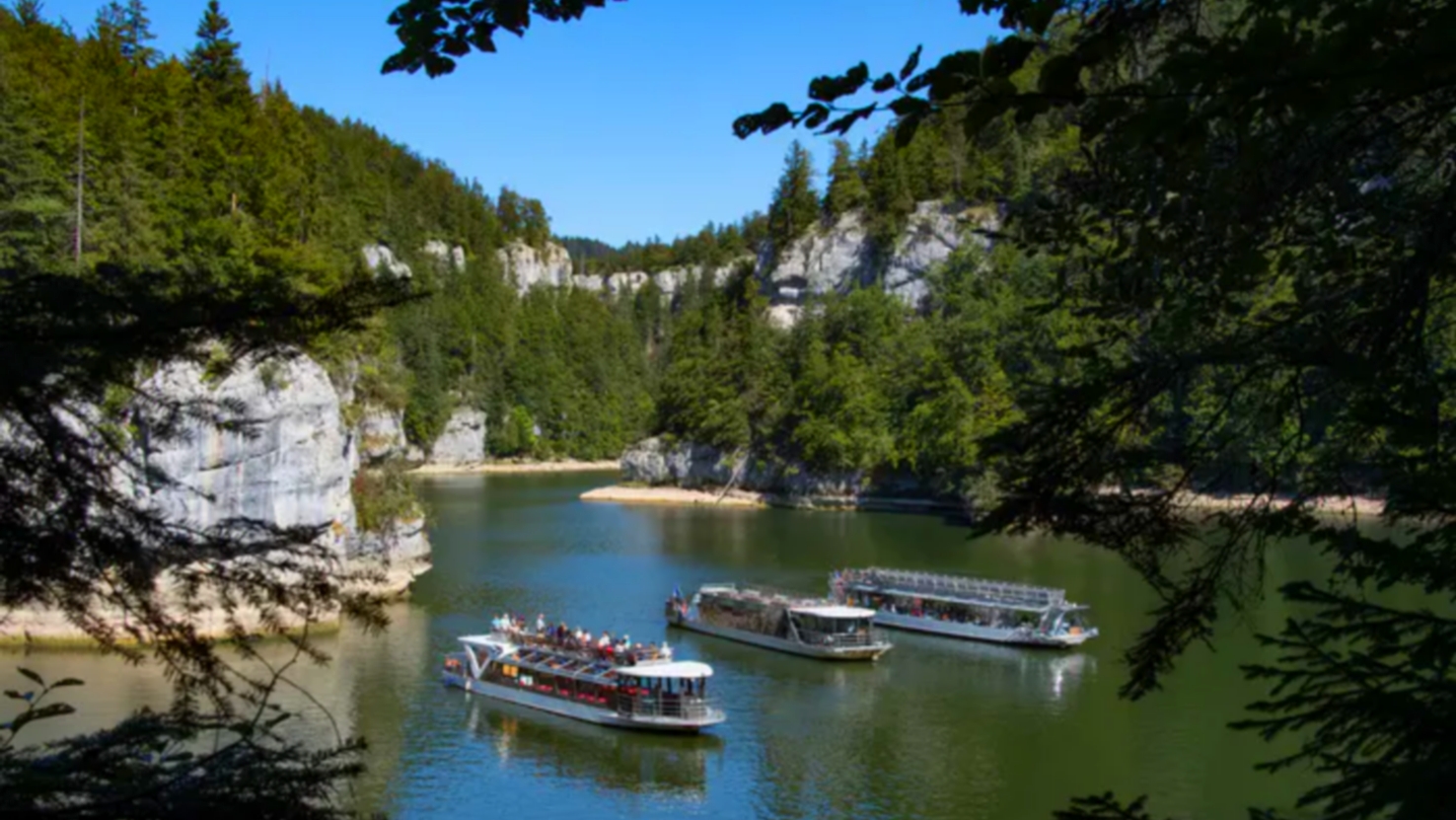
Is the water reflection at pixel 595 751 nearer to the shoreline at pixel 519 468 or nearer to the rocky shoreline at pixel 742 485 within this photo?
the rocky shoreline at pixel 742 485

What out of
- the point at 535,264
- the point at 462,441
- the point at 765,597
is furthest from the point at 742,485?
the point at 535,264

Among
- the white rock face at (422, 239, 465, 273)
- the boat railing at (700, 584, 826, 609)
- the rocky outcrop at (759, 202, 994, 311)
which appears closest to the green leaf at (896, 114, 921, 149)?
the boat railing at (700, 584, 826, 609)

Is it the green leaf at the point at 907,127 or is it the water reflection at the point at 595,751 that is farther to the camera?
the water reflection at the point at 595,751

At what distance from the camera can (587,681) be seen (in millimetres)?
21922

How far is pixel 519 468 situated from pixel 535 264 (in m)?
52.3

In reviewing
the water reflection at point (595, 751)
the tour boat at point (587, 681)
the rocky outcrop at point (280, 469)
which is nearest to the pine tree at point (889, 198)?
the rocky outcrop at point (280, 469)

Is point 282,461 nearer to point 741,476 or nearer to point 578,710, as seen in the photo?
point 578,710

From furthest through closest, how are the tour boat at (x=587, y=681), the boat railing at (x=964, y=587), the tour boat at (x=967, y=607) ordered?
the boat railing at (x=964, y=587) → the tour boat at (x=967, y=607) → the tour boat at (x=587, y=681)

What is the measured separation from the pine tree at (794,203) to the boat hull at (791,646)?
55911mm

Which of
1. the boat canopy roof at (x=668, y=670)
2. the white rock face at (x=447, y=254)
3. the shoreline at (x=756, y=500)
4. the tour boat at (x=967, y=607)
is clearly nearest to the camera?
the boat canopy roof at (x=668, y=670)

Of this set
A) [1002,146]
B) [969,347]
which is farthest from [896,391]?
[1002,146]

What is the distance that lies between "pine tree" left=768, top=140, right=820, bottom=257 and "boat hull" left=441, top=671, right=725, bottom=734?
6248 cm

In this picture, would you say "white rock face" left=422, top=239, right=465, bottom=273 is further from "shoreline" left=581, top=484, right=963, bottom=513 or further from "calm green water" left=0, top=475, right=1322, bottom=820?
"calm green water" left=0, top=475, right=1322, bottom=820

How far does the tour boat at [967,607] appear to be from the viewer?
90.7 feet
